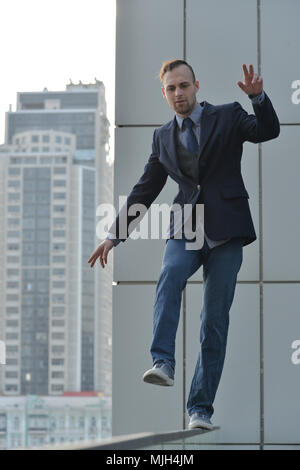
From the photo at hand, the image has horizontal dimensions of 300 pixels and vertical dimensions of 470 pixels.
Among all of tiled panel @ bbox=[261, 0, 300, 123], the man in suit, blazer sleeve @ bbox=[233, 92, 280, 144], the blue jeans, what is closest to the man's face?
the man in suit

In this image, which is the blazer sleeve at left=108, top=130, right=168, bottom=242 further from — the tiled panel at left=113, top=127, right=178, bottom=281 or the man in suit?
the tiled panel at left=113, top=127, right=178, bottom=281

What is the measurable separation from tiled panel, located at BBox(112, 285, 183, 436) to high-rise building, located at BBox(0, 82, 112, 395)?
124 m

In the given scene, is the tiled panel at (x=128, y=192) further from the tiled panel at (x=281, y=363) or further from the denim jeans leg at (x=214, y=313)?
the denim jeans leg at (x=214, y=313)

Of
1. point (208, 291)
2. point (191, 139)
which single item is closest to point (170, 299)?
point (208, 291)

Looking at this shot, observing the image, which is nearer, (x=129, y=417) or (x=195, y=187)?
(x=195, y=187)

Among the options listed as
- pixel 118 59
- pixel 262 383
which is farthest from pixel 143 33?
pixel 262 383

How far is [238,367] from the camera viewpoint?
5.57 m

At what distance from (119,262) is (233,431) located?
1.29 m

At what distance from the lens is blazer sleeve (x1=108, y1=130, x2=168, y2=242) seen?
493 cm
